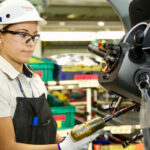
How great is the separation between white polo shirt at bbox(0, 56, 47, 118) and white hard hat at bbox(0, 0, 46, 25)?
0.78 feet

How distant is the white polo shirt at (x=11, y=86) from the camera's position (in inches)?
54.4

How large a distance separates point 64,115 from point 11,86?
157 centimetres

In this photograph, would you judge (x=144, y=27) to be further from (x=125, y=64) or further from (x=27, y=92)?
(x=27, y=92)

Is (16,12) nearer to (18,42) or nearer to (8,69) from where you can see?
(18,42)

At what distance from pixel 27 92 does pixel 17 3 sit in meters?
0.55

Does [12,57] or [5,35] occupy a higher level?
[5,35]

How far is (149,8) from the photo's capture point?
3.32ft

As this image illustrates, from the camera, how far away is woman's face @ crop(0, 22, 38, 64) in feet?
4.89

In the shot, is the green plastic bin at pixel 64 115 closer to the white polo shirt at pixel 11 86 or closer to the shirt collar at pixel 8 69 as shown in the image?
the white polo shirt at pixel 11 86

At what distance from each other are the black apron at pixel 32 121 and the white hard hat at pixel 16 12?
380mm

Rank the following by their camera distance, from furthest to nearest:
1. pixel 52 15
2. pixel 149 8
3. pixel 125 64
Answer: pixel 52 15, pixel 149 8, pixel 125 64

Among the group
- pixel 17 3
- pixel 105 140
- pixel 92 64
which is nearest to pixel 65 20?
pixel 92 64

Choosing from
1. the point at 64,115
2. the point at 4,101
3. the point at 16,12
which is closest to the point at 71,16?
the point at 64,115

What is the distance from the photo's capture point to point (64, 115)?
118 inches
